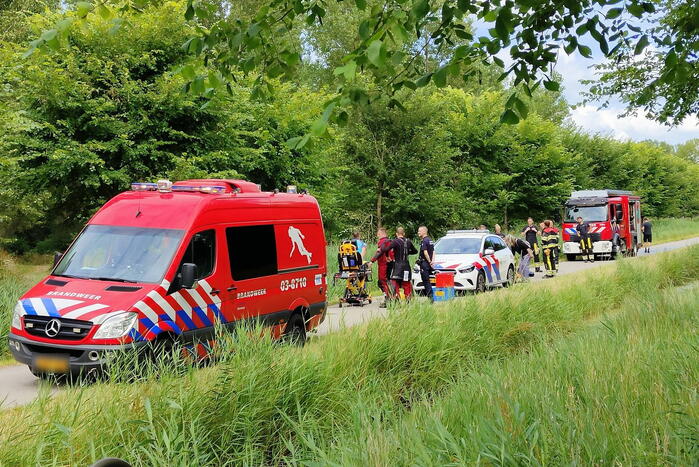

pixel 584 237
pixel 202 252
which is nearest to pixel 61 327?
pixel 202 252

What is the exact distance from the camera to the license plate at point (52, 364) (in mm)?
7121

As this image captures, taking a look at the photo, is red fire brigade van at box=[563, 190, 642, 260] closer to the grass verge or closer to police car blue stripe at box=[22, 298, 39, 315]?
the grass verge

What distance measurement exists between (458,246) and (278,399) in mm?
13081

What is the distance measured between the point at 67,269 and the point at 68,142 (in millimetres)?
8101

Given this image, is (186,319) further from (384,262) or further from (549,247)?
(549,247)

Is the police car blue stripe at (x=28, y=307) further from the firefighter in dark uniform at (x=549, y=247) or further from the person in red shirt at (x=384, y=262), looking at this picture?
the firefighter in dark uniform at (x=549, y=247)

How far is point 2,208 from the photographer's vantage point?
20.1 m

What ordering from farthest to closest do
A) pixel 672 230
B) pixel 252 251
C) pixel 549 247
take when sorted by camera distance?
1. pixel 672 230
2. pixel 549 247
3. pixel 252 251

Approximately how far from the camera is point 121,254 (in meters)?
8.16

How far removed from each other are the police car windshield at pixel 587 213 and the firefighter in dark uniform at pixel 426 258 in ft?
50.6

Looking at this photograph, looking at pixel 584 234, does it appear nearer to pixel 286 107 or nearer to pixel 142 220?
pixel 286 107

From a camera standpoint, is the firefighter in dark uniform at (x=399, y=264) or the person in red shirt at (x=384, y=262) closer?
the firefighter in dark uniform at (x=399, y=264)

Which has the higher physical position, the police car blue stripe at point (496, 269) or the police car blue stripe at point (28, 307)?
the police car blue stripe at point (28, 307)

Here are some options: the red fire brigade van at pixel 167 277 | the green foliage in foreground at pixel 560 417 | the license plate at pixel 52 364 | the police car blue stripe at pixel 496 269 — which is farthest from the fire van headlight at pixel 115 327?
the police car blue stripe at pixel 496 269
